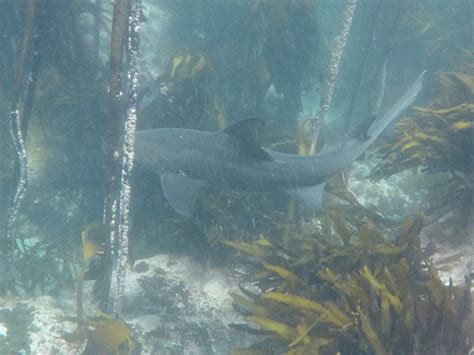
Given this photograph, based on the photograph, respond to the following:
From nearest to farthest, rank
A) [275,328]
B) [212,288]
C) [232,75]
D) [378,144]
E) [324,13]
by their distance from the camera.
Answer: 1. [275,328]
2. [212,288]
3. [378,144]
4. [232,75]
5. [324,13]

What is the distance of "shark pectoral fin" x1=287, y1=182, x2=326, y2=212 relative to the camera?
254 inches

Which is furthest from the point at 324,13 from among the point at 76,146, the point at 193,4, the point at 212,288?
the point at 212,288

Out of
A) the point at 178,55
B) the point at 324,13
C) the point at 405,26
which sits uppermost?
the point at 324,13

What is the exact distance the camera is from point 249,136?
19.5 ft

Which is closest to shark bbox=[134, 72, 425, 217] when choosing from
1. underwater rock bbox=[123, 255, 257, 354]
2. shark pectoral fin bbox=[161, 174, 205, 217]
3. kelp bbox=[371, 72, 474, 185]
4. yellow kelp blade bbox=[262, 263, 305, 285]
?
shark pectoral fin bbox=[161, 174, 205, 217]

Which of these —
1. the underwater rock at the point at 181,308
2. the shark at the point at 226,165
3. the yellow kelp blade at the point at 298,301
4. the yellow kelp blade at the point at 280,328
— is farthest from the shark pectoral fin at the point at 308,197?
the yellow kelp blade at the point at 280,328

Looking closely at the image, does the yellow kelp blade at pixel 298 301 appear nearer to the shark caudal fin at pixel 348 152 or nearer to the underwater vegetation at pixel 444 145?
the shark caudal fin at pixel 348 152

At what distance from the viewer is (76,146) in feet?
26.2

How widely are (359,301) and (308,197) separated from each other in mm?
2863

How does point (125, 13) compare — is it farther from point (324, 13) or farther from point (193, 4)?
point (324, 13)

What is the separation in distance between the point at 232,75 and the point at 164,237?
642 centimetres

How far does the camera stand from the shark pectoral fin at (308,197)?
646 cm

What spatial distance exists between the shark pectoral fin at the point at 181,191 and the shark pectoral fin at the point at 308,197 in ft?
5.00

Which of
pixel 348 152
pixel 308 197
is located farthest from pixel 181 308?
pixel 348 152
